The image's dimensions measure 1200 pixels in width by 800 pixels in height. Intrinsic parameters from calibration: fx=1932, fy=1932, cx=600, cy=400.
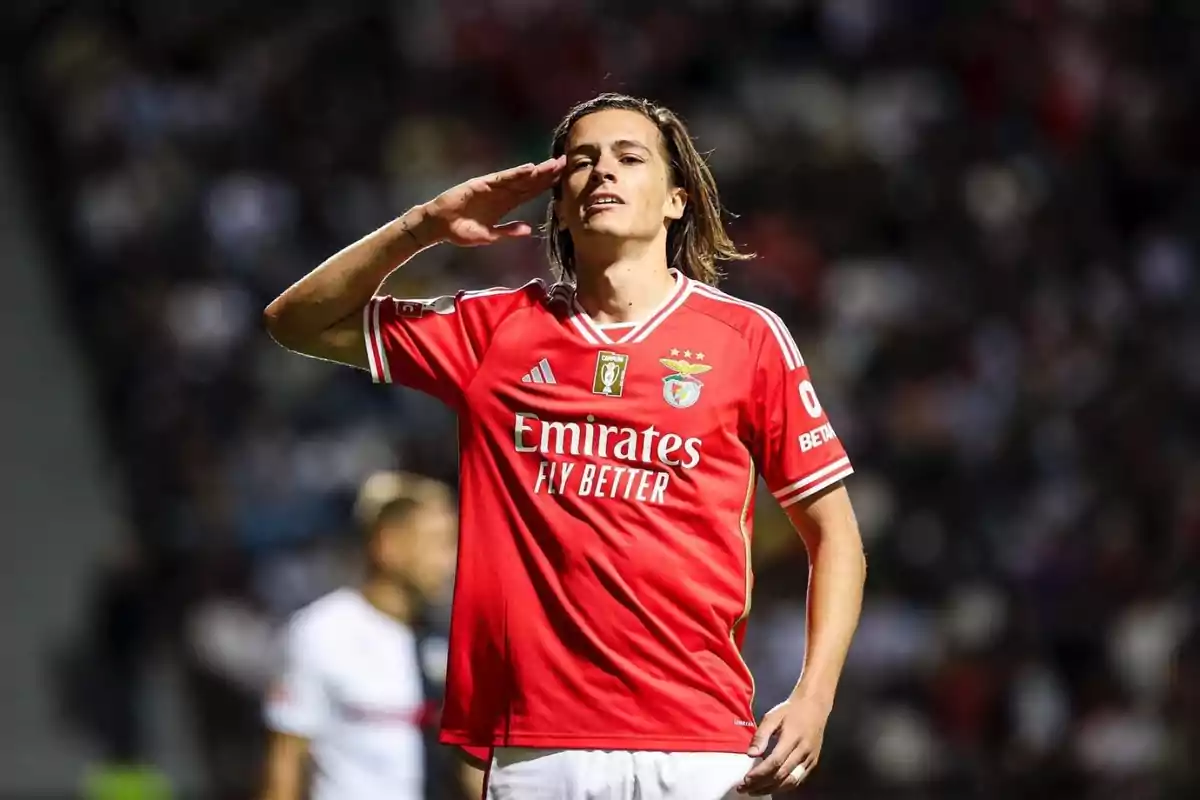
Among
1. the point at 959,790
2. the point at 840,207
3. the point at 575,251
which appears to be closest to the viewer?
the point at 575,251

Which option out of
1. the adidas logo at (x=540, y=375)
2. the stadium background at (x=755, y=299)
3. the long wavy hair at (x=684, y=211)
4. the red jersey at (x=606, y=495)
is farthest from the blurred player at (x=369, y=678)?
the stadium background at (x=755, y=299)

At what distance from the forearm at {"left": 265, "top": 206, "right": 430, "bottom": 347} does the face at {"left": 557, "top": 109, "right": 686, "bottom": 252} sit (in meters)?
0.31

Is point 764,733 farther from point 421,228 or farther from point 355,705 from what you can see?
point 355,705

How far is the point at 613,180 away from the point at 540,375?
1.28ft

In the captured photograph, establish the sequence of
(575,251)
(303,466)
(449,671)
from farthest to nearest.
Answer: (303,466) → (575,251) → (449,671)

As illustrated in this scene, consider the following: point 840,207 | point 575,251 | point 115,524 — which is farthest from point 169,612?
point 575,251

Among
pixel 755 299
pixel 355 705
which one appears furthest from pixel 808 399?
pixel 755 299

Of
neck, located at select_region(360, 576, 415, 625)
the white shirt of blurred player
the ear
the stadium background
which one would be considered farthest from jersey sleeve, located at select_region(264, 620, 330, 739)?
the stadium background

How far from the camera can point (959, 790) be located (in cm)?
954

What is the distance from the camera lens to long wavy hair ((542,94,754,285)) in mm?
3748

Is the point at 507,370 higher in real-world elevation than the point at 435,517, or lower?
higher

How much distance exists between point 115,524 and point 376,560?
568 centimetres

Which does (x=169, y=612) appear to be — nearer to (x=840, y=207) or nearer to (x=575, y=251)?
(x=840, y=207)

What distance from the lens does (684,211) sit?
3877 millimetres
